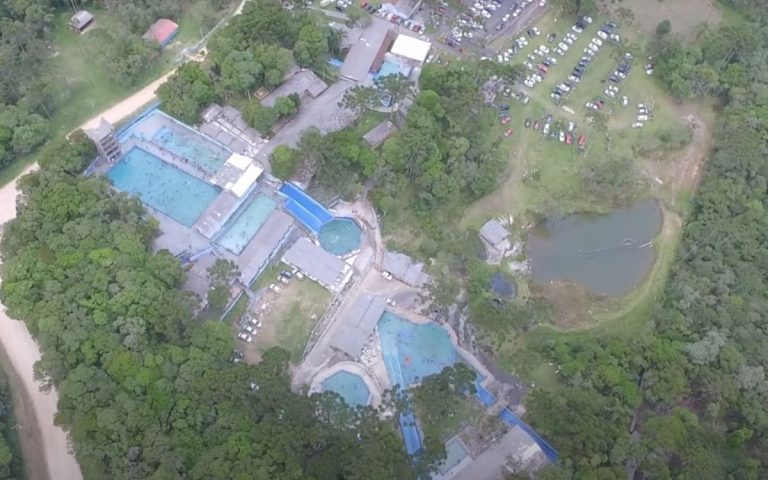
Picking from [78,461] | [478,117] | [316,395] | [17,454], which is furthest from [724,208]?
[17,454]

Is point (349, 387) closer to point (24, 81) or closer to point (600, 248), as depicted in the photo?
point (600, 248)

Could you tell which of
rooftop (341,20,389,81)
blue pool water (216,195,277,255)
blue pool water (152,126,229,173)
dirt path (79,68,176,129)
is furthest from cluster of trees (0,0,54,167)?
rooftop (341,20,389,81)

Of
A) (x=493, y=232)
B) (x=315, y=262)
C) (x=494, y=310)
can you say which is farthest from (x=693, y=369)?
(x=315, y=262)

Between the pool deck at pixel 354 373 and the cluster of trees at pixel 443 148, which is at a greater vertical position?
the cluster of trees at pixel 443 148

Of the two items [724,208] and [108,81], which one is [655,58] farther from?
[108,81]

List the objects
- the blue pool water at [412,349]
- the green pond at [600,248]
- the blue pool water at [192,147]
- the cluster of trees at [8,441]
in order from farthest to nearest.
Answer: the green pond at [600,248] < the blue pool water at [192,147] < the blue pool water at [412,349] < the cluster of trees at [8,441]

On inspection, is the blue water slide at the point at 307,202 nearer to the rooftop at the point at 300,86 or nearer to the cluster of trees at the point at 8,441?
the rooftop at the point at 300,86

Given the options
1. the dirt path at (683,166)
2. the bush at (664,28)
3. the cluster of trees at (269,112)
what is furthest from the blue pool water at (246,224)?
the bush at (664,28)
